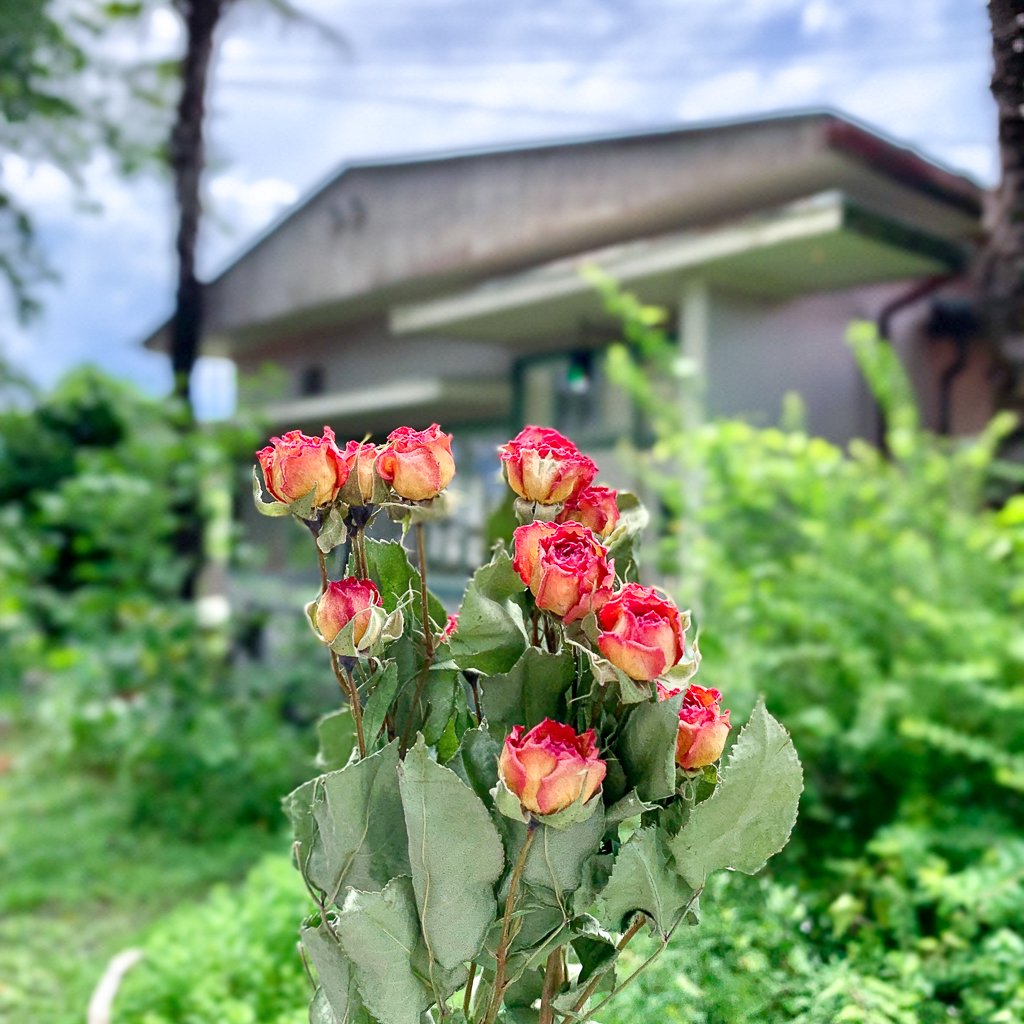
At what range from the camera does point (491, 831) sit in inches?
30.6

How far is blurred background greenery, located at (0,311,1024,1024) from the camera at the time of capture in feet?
4.91

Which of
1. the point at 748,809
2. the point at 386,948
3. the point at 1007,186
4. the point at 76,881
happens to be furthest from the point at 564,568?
the point at 76,881

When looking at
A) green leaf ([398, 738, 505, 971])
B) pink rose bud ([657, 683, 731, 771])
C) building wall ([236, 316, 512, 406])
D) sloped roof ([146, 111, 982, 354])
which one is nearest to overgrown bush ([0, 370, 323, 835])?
building wall ([236, 316, 512, 406])

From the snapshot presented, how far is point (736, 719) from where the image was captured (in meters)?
2.13

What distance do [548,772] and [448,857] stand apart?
15cm

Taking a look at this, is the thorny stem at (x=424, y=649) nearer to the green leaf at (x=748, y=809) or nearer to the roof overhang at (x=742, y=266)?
the green leaf at (x=748, y=809)

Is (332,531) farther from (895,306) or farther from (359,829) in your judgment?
(895,306)

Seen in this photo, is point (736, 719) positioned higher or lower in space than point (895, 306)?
lower

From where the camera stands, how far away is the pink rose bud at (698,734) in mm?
797

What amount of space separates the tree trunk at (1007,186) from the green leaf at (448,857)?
1.11m

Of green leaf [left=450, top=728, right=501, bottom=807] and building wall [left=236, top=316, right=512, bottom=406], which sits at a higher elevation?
building wall [left=236, top=316, right=512, bottom=406]

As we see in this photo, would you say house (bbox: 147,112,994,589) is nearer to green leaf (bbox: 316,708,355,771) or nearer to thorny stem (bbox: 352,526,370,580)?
green leaf (bbox: 316,708,355,771)

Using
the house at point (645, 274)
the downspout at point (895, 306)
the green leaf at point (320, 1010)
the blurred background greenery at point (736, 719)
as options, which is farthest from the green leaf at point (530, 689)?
the downspout at point (895, 306)

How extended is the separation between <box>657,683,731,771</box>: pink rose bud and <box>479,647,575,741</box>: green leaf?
3.8 inches
